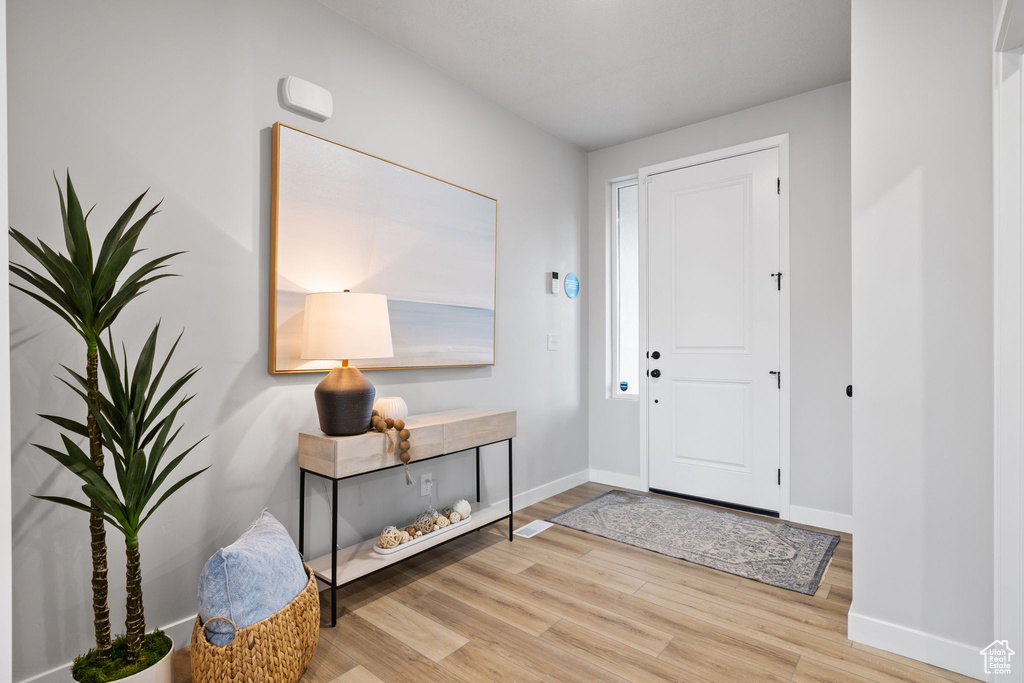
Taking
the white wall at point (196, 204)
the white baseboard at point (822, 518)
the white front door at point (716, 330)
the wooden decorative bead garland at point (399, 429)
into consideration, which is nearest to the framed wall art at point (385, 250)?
the white wall at point (196, 204)

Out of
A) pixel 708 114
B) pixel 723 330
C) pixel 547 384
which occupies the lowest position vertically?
pixel 547 384

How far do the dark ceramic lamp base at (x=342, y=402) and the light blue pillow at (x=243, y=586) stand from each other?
519mm

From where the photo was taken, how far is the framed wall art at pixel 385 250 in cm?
221

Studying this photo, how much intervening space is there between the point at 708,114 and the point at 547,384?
209 centimetres

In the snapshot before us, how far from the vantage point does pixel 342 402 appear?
2.12m

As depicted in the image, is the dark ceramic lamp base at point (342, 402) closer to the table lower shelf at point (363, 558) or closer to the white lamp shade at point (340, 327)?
the white lamp shade at point (340, 327)

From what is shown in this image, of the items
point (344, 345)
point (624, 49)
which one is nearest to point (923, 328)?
point (624, 49)

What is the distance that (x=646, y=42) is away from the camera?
272 cm

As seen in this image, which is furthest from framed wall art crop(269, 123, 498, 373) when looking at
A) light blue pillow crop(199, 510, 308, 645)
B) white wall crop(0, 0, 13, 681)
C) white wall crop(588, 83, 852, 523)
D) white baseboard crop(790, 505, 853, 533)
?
white baseboard crop(790, 505, 853, 533)

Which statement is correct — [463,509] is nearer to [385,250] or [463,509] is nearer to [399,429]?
[399,429]

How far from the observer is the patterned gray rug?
2562mm

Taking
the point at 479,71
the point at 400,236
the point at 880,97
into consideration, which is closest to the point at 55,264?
the point at 400,236

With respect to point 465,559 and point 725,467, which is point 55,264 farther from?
point 725,467

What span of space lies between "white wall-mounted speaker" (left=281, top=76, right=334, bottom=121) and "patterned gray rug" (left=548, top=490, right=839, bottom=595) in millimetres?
2521
